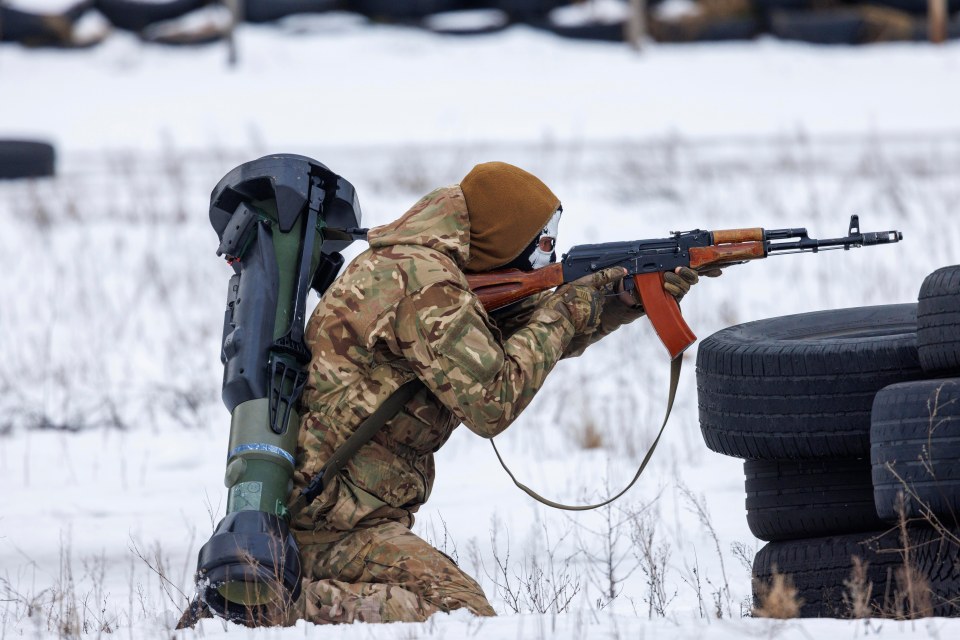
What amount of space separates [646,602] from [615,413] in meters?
2.86

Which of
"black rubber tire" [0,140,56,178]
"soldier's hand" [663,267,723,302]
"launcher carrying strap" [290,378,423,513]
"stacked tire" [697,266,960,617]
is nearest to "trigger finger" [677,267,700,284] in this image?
"soldier's hand" [663,267,723,302]

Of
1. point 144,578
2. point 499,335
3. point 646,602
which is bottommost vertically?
point 646,602

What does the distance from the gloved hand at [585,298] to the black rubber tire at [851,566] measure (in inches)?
37.6

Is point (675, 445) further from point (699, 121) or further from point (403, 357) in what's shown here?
point (699, 121)

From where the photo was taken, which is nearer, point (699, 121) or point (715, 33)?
point (699, 121)

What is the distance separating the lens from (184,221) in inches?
432

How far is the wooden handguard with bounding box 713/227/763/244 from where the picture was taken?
13.7ft

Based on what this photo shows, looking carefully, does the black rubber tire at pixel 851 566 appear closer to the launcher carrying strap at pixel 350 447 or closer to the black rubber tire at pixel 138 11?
the launcher carrying strap at pixel 350 447

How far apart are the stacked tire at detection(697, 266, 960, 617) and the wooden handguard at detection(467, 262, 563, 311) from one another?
1.99 feet

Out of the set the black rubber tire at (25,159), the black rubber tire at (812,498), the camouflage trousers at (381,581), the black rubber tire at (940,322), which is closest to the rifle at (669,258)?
the black rubber tire at (940,322)

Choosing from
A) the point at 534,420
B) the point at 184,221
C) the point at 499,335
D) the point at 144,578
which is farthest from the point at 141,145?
the point at 499,335

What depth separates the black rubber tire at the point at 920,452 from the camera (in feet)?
11.5

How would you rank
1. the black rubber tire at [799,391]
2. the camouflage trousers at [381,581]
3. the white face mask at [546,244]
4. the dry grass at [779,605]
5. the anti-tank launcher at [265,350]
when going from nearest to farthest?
the dry grass at [779,605] → the anti-tank launcher at [265,350] → the camouflage trousers at [381,581] → the black rubber tire at [799,391] → the white face mask at [546,244]

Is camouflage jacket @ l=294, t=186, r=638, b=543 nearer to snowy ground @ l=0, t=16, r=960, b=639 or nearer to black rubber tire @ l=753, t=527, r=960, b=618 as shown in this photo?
snowy ground @ l=0, t=16, r=960, b=639
